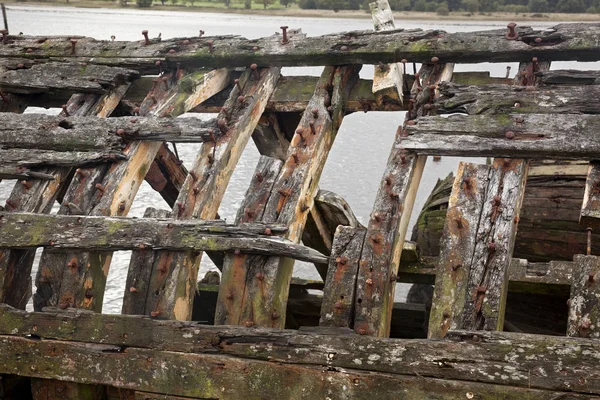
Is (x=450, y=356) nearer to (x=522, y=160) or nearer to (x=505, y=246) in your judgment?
(x=505, y=246)

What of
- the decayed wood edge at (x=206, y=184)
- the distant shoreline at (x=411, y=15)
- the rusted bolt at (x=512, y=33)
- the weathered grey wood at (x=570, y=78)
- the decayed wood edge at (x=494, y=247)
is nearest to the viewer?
the decayed wood edge at (x=494, y=247)

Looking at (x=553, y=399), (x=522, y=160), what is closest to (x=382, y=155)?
(x=522, y=160)

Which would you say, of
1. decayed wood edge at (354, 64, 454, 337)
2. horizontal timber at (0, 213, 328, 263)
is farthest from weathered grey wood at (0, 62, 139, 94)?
decayed wood edge at (354, 64, 454, 337)

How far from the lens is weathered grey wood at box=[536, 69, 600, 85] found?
4.62 metres

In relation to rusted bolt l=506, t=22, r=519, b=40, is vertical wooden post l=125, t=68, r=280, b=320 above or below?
below

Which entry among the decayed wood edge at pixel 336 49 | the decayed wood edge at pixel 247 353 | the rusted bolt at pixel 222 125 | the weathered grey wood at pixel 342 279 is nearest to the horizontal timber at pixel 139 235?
the weathered grey wood at pixel 342 279

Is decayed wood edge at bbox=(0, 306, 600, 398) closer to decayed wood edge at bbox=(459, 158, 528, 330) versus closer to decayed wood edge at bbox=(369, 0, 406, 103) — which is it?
decayed wood edge at bbox=(459, 158, 528, 330)

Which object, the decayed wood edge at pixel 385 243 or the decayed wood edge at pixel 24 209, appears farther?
the decayed wood edge at pixel 24 209

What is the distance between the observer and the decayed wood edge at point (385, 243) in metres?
3.88

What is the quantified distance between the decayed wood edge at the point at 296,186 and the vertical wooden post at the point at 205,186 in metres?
0.37

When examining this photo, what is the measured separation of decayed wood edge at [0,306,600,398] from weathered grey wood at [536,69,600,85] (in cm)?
196

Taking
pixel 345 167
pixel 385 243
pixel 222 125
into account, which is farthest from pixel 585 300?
pixel 345 167

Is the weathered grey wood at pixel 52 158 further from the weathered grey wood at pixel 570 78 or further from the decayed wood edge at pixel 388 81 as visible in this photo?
the weathered grey wood at pixel 570 78

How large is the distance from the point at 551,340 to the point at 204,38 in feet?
12.5
